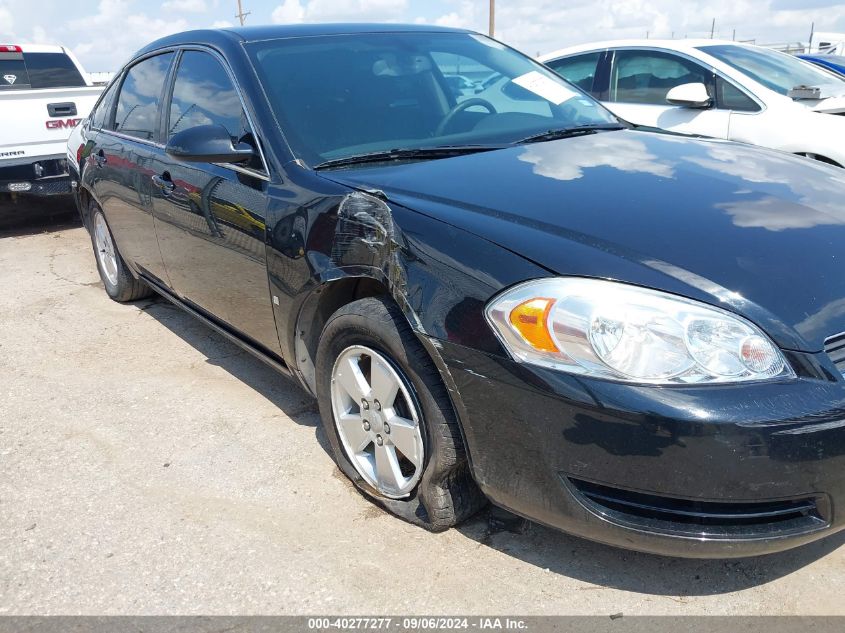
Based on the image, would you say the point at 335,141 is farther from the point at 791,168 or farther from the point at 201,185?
the point at 791,168

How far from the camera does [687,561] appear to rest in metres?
2.32

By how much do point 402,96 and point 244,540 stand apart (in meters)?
1.77

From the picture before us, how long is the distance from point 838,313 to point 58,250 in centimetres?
640

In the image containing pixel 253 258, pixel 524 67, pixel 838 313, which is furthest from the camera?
pixel 524 67

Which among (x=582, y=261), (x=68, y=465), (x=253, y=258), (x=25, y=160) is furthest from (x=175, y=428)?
(x=25, y=160)

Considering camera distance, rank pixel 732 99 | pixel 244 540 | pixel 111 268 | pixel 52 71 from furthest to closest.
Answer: pixel 52 71 < pixel 732 99 < pixel 111 268 < pixel 244 540

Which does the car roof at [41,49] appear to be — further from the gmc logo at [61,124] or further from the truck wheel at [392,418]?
the truck wheel at [392,418]

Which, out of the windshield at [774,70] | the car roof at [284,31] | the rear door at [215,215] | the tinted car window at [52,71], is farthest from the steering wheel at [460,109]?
the tinted car window at [52,71]

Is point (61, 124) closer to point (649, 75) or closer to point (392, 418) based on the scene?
point (649, 75)

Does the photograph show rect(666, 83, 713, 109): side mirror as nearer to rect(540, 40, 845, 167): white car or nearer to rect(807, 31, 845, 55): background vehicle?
rect(540, 40, 845, 167): white car

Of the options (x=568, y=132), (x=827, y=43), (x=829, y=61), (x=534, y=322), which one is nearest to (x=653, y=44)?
A: (x=568, y=132)

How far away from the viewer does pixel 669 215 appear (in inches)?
86.4

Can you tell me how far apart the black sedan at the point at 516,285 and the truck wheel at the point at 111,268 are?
4.87 ft

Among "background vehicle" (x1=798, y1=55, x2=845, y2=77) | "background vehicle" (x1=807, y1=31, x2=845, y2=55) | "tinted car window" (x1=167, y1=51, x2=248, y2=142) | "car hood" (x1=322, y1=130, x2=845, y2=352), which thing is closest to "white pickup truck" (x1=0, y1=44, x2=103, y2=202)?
"tinted car window" (x1=167, y1=51, x2=248, y2=142)
